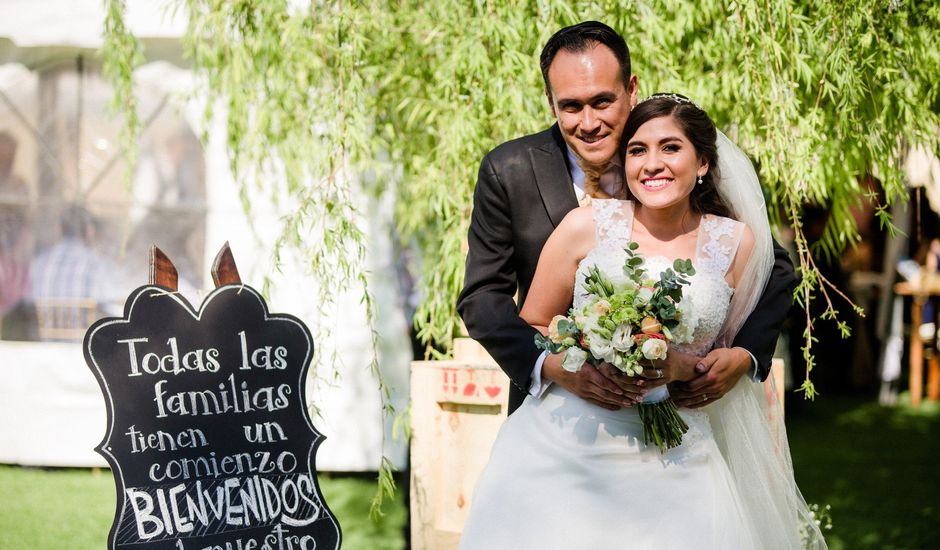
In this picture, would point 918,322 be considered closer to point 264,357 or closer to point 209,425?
point 264,357

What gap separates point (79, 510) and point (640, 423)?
4.14m

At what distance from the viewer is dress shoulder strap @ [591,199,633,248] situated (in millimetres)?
2424

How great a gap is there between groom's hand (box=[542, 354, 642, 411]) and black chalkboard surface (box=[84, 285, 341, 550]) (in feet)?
3.70

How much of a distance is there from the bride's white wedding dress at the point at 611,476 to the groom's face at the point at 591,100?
17 cm

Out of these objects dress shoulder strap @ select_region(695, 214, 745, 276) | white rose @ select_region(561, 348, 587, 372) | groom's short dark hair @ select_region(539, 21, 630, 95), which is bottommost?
white rose @ select_region(561, 348, 587, 372)

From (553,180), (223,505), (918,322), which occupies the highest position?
(553,180)

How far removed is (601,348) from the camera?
2154mm

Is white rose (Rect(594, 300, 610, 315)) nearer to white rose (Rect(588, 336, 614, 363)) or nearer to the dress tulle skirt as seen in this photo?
white rose (Rect(588, 336, 614, 363))

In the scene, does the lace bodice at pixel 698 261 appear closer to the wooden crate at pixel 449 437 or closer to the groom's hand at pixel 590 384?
the groom's hand at pixel 590 384

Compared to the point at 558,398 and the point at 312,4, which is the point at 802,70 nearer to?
the point at 558,398

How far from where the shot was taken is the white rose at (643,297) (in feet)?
7.07

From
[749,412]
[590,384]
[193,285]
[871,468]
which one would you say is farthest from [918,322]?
[590,384]

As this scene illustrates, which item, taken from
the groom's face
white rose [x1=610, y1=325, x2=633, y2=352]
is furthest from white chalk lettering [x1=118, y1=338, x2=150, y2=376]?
white rose [x1=610, y1=325, x2=633, y2=352]

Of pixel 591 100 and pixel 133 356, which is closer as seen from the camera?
pixel 591 100
